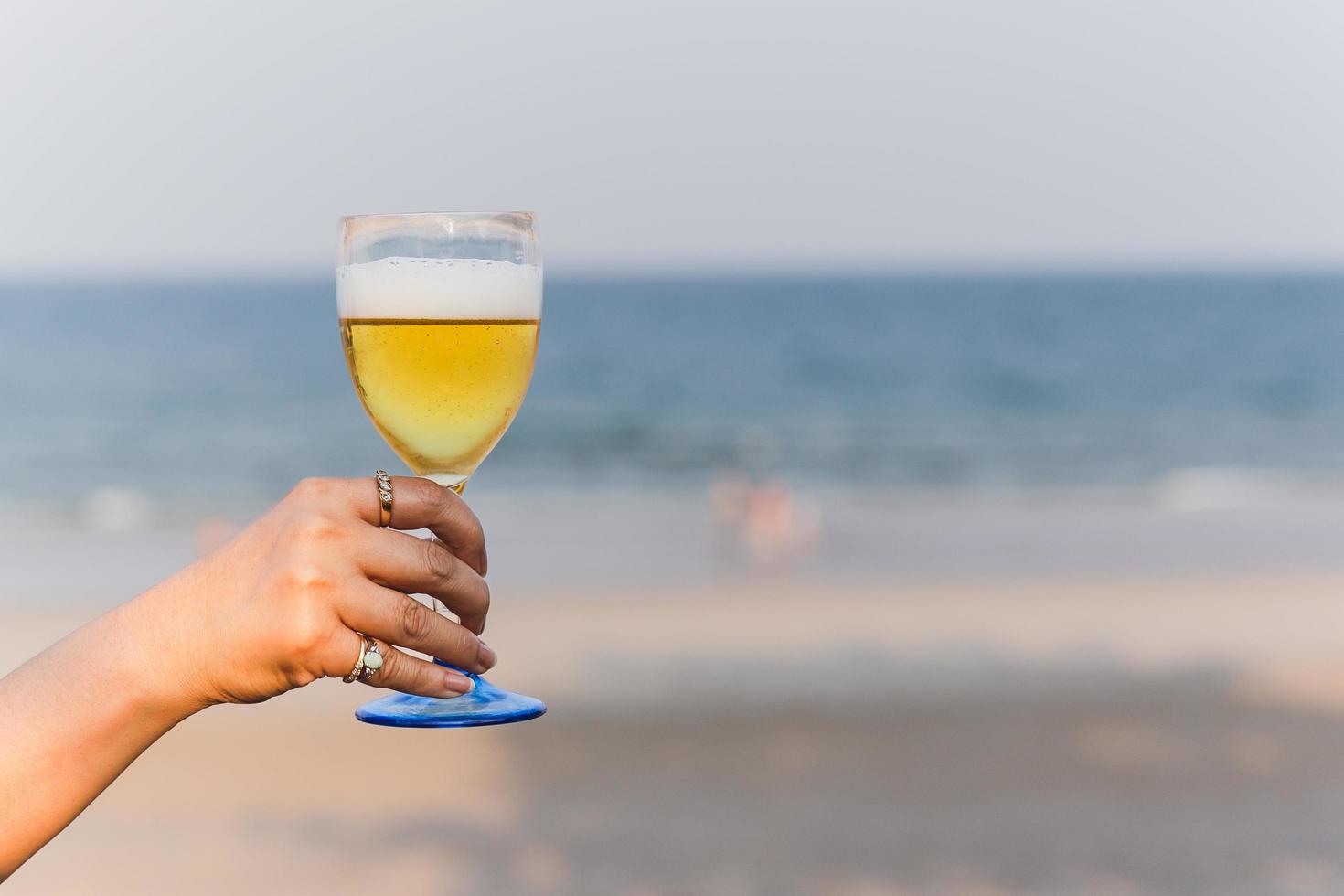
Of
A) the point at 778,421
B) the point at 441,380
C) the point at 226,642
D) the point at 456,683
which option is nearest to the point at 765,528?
the point at 441,380

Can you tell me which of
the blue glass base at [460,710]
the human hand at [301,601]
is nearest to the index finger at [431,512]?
the human hand at [301,601]

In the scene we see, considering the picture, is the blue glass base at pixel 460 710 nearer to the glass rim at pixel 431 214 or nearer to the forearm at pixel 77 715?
the forearm at pixel 77 715

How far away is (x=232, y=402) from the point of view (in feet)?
76.1

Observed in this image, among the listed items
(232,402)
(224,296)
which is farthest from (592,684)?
(224,296)

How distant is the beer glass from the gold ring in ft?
0.71

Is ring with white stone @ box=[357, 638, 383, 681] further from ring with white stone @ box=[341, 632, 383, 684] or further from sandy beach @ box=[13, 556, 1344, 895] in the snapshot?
sandy beach @ box=[13, 556, 1344, 895]

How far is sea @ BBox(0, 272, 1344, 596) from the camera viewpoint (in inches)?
469

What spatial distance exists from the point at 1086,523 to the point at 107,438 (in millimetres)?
14019

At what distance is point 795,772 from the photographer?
19.4 ft

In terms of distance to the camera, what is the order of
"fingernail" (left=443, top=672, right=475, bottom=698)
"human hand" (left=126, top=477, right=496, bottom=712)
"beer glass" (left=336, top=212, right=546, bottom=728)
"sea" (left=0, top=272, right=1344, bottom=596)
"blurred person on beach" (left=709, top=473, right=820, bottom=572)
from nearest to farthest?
"human hand" (left=126, top=477, right=496, bottom=712) → "fingernail" (left=443, top=672, right=475, bottom=698) → "beer glass" (left=336, top=212, right=546, bottom=728) → "blurred person on beach" (left=709, top=473, right=820, bottom=572) → "sea" (left=0, top=272, right=1344, bottom=596)

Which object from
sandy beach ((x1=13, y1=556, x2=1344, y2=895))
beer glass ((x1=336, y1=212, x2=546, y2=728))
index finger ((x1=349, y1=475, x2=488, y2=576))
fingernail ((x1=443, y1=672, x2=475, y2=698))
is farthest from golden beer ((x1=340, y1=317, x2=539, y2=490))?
sandy beach ((x1=13, y1=556, x2=1344, y2=895))

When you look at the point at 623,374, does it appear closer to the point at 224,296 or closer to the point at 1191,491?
the point at 1191,491

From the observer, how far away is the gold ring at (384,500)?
1.09 m

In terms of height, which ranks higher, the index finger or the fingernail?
the index finger
